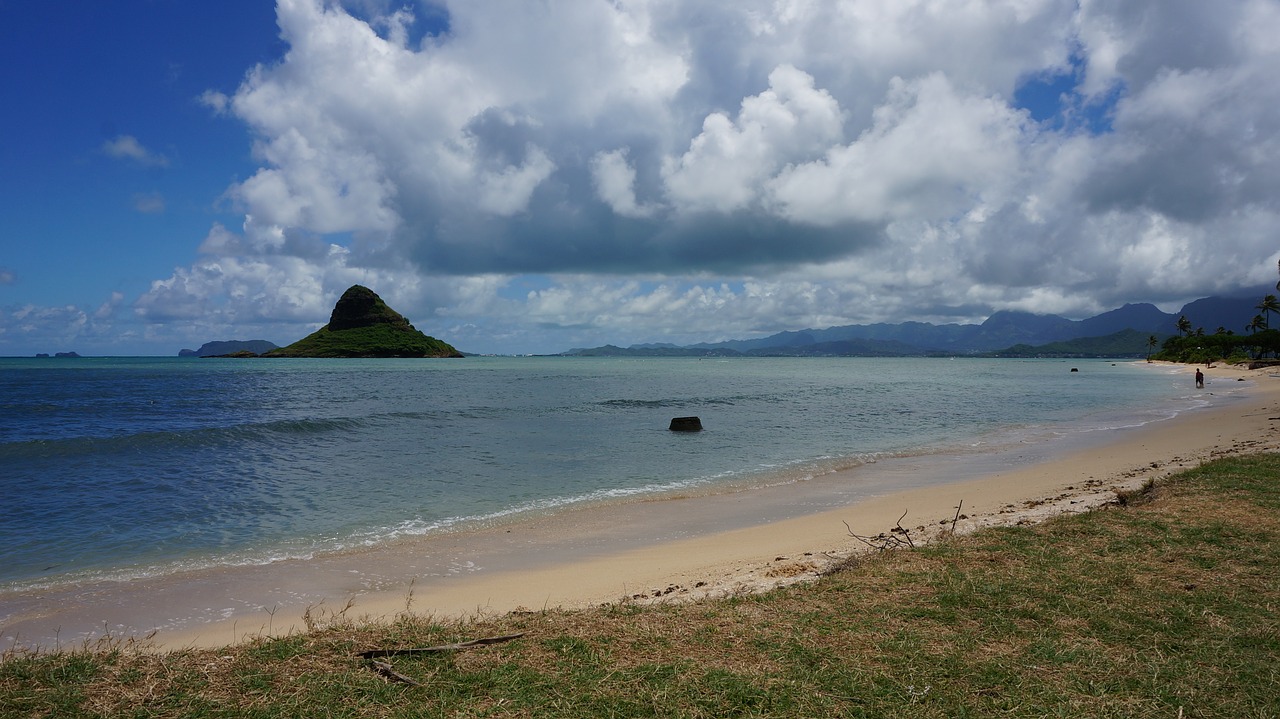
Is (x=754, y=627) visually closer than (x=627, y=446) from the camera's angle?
Yes

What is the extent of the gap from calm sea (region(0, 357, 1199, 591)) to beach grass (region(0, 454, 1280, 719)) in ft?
24.4

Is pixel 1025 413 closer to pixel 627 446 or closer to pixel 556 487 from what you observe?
pixel 627 446

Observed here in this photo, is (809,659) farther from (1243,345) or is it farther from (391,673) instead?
(1243,345)

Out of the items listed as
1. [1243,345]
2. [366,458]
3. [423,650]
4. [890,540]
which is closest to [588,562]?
[890,540]

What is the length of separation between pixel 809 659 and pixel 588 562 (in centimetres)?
624

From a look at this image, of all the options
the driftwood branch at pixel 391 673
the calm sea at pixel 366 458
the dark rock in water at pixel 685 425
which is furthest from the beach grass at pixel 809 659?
the dark rock in water at pixel 685 425

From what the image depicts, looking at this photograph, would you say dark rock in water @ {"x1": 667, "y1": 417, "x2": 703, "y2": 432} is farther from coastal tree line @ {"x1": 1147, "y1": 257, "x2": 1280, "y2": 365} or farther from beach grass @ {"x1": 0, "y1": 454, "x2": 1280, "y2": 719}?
coastal tree line @ {"x1": 1147, "y1": 257, "x2": 1280, "y2": 365}

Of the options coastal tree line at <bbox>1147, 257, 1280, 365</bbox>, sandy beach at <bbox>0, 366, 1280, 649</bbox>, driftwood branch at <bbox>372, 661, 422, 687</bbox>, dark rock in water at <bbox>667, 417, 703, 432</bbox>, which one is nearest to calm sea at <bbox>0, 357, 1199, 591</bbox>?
dark rock in water at <bbox>667, 417, 703, 432</bbox>

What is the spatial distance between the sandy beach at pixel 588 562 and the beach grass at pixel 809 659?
126cm

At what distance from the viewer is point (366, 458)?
938 inches

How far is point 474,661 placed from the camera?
18.9ft

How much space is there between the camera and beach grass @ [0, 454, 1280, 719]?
4.96 metres

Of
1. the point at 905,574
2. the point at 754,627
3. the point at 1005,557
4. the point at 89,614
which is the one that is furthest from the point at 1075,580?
the point at 89,614

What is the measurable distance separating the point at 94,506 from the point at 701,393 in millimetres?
49660
